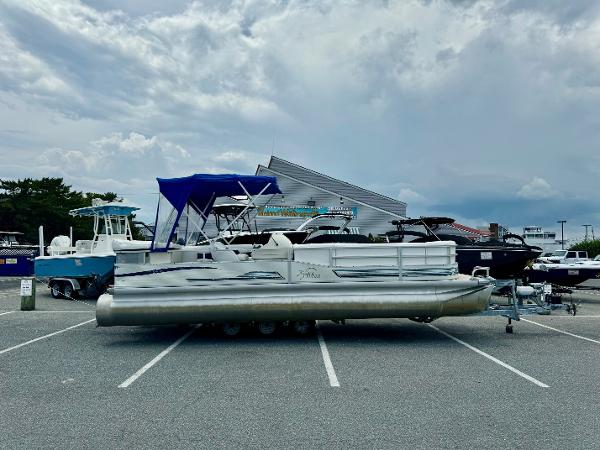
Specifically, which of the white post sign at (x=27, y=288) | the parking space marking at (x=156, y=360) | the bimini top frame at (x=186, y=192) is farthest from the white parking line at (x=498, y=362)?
the white post sign at (x=27, y=288)

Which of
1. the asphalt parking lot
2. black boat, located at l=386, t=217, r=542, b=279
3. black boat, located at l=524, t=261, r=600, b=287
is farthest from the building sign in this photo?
the asphalt parking lot

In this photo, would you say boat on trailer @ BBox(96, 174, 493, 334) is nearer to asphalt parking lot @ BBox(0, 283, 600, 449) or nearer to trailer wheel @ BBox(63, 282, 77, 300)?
asphalt parking lot @ BBox(0, 283, 600, 449)

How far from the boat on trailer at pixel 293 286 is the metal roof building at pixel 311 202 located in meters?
34.3

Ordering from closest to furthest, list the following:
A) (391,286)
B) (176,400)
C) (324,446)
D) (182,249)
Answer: (324,446) → (176,400) → (391,286) → (182,249)

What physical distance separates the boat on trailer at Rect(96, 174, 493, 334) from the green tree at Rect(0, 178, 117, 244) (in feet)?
97.6

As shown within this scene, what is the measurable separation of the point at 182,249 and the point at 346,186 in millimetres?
40364

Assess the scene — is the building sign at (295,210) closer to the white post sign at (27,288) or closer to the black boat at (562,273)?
the black boat at (562,273)

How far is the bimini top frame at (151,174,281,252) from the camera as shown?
935 cm

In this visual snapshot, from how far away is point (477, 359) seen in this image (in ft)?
24.8

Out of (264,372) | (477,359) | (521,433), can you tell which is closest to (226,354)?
(264,372)

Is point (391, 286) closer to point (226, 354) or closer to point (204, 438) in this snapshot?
point (226, 354)

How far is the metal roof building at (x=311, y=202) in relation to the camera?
4425cm

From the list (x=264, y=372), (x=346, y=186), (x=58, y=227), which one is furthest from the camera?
(x=346, y=186)

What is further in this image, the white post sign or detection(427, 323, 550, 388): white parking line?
the white post sign
